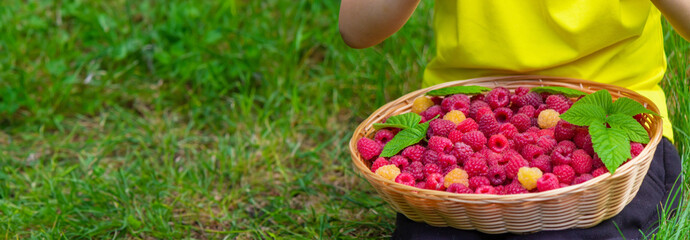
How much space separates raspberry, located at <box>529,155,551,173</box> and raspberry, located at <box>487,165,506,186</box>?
0.05 m

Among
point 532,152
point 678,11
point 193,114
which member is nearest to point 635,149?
point 532,152

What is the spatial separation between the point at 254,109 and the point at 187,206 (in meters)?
0.55

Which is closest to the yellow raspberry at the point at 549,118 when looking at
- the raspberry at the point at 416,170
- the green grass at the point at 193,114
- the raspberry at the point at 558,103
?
the raspberry at the point at 558,103

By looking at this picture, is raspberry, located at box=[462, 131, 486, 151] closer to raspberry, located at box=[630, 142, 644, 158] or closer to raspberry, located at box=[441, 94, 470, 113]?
raspberry, located at box=[441, 94, 470, 113]

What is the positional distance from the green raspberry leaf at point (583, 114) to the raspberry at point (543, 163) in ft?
0.23

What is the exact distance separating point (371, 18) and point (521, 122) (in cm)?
30

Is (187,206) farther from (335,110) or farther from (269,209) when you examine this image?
(335,110)

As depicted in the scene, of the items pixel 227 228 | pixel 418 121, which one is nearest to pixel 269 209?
pixel 227 228

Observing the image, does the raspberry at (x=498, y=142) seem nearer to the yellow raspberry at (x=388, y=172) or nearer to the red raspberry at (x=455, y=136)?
the red raspberry at (x=455, y=136)

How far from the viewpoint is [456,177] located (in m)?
0.99

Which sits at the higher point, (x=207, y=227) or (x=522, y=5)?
(x=522, y=5)

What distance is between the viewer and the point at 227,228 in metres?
1.58

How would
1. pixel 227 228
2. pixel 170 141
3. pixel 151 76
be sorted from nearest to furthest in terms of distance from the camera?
pixel 227 228 → pixel 170 141 → pixel 151 76

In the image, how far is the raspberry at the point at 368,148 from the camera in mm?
1107
